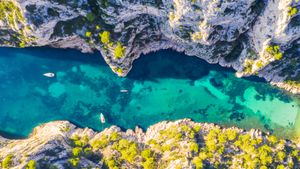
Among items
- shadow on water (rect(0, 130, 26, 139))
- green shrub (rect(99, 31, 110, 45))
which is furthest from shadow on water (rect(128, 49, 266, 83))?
shadow on water (rect(0, 130, 26, 139))

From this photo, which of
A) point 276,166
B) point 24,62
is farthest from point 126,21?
point 276,166

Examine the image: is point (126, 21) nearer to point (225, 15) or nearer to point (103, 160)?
point (225, 15)

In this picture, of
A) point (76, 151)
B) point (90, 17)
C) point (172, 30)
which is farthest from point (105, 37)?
point (76, 151)

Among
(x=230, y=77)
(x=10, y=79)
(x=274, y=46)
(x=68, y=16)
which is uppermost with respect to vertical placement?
(x=274, y=46)

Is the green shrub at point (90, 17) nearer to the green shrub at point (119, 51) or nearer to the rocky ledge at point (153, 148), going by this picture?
the green shrub at point (119, 51)

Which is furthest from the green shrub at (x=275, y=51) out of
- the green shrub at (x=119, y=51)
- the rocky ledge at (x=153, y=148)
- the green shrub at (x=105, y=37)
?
the green shrub at (x=105, y=37)

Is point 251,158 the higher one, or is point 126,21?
point 126,21
